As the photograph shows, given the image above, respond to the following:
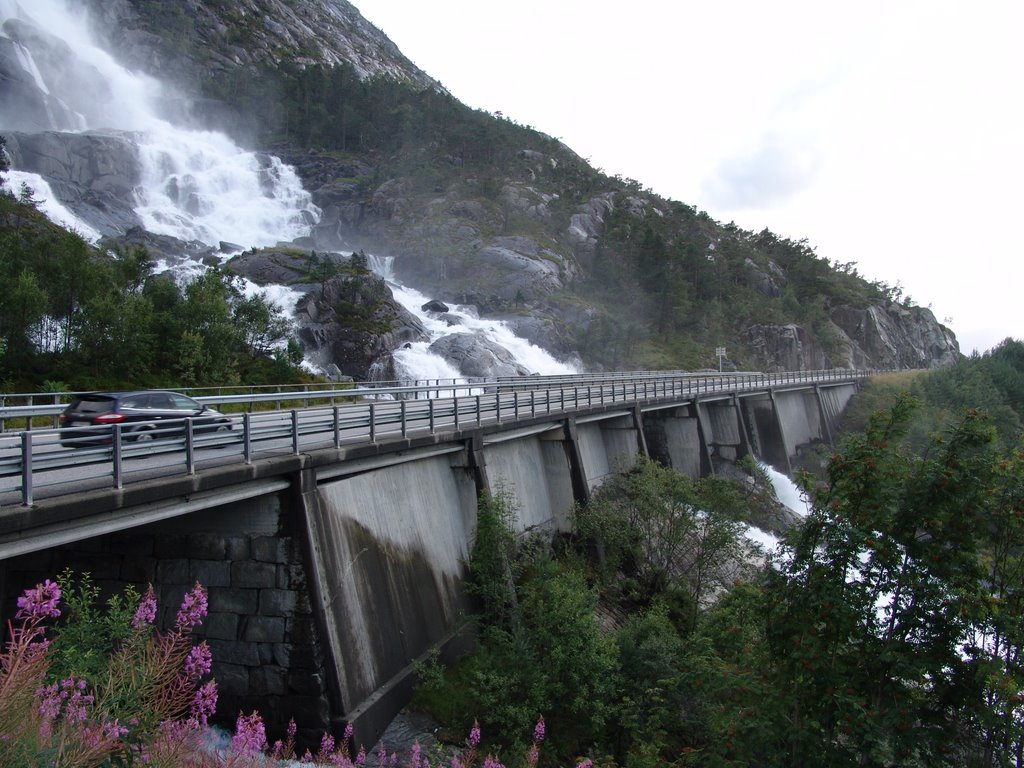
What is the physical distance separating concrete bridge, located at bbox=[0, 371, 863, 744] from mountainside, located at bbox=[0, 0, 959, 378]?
37781 millimetres

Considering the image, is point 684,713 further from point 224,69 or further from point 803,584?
point 224,69

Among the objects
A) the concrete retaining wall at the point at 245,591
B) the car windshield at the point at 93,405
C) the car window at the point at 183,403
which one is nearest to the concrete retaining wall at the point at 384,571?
the concrete retaining wall at the point at 245,591

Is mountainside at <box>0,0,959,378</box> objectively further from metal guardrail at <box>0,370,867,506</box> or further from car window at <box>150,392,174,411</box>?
car window at <box>150,392,174,411</box>

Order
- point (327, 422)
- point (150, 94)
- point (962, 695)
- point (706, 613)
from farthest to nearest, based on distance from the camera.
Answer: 1. point (150, 94)
2. point (706, 613)
3. point (327, 422)
4. point (962, 695)

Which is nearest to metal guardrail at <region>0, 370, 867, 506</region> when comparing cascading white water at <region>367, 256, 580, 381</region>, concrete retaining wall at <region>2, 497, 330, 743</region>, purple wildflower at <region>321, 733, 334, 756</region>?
concrete retaining wall at <region>2, 497, 330, 743</region>

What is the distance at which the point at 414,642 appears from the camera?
44.1 feet

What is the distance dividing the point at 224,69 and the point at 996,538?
491 feet

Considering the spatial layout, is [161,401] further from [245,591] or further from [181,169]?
[181,169]

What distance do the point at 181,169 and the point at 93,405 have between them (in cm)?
9062

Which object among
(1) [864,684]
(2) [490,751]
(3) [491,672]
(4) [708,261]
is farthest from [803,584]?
(4) [708,261]

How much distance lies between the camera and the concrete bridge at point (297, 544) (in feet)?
28.0

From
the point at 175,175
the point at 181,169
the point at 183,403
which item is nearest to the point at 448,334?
the point at 183,403

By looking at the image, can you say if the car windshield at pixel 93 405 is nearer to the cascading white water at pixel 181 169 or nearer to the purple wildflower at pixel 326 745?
the purple wildflower at pixel 326 745

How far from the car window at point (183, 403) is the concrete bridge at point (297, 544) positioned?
2.53m
